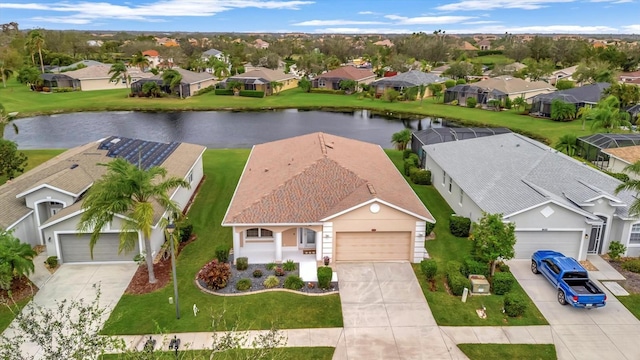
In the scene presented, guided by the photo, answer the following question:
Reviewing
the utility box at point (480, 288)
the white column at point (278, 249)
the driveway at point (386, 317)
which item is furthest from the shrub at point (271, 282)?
the utility box at point (480, 288)

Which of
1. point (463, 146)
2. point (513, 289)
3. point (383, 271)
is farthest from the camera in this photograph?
point (463, 146)

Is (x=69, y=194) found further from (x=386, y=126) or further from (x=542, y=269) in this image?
(x=386, y=126)

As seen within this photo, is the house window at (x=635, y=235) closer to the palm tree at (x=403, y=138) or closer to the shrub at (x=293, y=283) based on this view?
the shrub at (x=293, y=283)

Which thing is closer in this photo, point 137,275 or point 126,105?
point 137,275

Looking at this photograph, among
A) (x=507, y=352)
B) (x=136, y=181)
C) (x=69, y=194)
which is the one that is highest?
(x=136, y=181)

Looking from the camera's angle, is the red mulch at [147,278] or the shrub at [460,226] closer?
the red mulch at [147,278]

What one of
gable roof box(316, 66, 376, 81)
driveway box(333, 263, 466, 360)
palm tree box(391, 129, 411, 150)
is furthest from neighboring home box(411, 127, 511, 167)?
gable roof box(316, 66, 376, 81)

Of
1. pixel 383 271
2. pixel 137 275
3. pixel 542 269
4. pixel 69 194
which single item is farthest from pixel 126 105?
pixel 542 269
